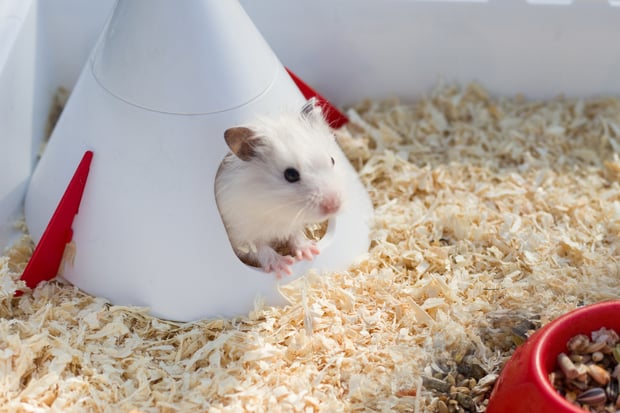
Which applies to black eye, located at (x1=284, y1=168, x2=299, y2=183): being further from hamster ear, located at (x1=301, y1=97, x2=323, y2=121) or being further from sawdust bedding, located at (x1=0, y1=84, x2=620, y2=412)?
sawdust bedding, located at (x1=0, y1=84, x2=620, y2=412)

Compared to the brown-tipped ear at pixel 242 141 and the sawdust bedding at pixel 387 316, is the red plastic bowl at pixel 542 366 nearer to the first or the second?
the sawdust bedding at pixel 387 316

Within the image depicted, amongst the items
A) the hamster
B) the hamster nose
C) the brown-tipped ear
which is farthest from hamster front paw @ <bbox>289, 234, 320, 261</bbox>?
the brown-tipped ear

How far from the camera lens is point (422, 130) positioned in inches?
139

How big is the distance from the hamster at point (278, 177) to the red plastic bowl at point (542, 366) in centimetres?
71

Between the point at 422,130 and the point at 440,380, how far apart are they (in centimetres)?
149

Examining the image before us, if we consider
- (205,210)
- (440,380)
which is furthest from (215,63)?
(440,380)

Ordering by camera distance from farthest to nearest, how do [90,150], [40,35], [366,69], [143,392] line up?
1. [366,69]
2. [40,35]
3. [90,150]
4. [143,392]

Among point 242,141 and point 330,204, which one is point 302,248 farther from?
point 242,141

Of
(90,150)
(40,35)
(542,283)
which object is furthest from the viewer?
(40,35)

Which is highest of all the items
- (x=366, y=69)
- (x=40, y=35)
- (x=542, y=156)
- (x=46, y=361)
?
(x=40, y=35)

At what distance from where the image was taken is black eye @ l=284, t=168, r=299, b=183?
237 centimetres

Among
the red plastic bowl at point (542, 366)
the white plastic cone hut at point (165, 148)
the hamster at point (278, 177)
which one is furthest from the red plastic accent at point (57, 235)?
the red plastic bowl at point (542, 366)

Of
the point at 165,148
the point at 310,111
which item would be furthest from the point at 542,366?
the point at 165,148

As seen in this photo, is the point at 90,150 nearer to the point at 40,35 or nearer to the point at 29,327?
the point at 29,327
